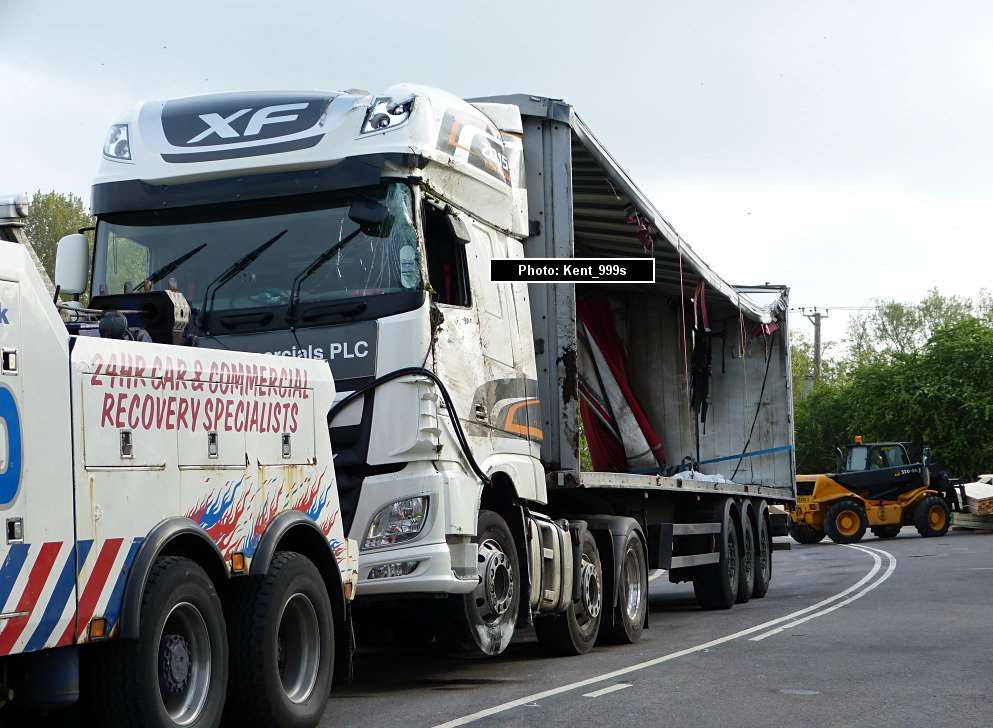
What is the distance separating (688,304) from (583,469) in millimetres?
5385

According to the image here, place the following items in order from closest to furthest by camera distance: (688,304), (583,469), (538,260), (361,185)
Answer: (361,185) → (538,260) → (583,469) → (688,304)

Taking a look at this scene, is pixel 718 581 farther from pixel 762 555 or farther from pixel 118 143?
pixel 118 143

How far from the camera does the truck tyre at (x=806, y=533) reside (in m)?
37.6

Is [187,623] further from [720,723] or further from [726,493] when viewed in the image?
[726,493]

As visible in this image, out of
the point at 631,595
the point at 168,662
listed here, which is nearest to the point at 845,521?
the point at 631,595

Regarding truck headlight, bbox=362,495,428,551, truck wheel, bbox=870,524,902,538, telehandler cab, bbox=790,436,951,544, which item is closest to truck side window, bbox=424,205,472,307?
truck headlight, bbox=362,495,428,551

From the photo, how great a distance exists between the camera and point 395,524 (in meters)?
8.45

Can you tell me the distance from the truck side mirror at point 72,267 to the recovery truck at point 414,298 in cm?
12

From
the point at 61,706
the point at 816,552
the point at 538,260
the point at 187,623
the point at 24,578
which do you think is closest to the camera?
the point at 24,578

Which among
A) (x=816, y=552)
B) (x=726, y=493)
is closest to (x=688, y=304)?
(x=726, y=493)

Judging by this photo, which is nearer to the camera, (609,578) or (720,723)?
(720,723)

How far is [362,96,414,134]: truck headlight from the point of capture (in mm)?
8898

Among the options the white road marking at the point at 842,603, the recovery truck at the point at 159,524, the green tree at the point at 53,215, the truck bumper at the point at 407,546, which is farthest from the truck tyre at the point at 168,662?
the green tree at the point at 53,215

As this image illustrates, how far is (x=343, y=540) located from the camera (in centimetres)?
786
